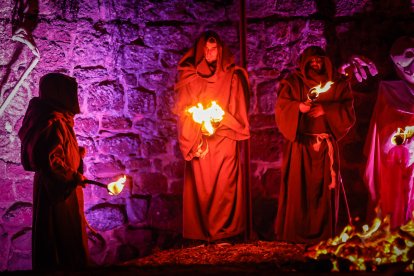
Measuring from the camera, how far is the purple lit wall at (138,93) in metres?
6.36

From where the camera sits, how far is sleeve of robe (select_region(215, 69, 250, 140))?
5691 millimetres

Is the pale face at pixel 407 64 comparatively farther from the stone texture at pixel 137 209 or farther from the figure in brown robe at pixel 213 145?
the stone texture at pixel 137 209

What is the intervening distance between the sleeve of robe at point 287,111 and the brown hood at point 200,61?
673 mm

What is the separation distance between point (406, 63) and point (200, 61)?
243 cm

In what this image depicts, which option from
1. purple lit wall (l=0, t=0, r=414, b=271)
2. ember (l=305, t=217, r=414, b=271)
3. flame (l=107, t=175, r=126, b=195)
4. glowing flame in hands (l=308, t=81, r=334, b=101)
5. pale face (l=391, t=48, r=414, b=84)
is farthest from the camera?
purple lit wall (l=0, t=0, r=414, b=271)

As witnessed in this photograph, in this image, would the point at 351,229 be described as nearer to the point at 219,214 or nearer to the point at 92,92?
the point at 219,214

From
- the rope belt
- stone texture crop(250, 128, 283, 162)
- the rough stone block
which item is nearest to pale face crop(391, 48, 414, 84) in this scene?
the rope belt

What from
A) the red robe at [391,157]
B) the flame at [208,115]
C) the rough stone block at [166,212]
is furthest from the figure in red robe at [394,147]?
the rough stone block at [166,212]

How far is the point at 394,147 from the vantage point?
590cm

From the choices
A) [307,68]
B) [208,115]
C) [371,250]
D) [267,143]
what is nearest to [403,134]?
[307,68]

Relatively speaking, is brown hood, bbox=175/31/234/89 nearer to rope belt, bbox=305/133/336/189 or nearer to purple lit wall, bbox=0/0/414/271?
purple lit wall, bbox=0/0/414/271

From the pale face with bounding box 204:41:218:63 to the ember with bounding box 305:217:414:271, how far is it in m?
2.40

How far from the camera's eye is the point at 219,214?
573cm

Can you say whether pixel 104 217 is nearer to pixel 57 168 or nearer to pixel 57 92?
pixel 57 168
